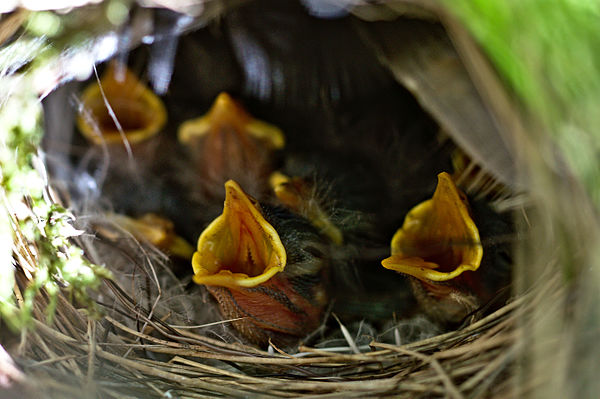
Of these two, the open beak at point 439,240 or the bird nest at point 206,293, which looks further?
the open beak at point 439,240

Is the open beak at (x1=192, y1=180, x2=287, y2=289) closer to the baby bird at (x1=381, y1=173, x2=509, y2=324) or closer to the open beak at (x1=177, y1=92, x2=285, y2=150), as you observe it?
the baby bird at (x1=381, y1=173, x2=509, y2=324)

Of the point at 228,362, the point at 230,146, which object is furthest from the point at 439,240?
the point at 230,146

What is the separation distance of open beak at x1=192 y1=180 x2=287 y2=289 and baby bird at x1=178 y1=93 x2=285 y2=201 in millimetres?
308

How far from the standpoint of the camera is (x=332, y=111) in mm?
1275

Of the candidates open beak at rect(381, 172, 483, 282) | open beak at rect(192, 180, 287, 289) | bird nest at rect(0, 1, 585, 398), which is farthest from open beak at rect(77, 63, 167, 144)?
open beak at rect(381, 172, 483, 282)

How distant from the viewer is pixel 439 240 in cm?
89

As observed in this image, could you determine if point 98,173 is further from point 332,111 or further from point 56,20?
point 332,111

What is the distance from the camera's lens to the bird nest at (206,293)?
675mm

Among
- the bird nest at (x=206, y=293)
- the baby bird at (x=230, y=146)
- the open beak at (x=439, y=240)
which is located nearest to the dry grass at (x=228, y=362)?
the bird nest at (x=206, y=293)

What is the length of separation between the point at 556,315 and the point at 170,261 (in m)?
0.68

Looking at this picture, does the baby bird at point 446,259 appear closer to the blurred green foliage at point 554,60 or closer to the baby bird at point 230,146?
the blurred green foliage at point 554,60

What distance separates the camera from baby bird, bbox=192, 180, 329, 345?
0.78 m

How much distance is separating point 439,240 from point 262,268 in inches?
12.5

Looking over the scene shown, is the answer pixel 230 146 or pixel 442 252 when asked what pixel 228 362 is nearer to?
pixel 442 252
